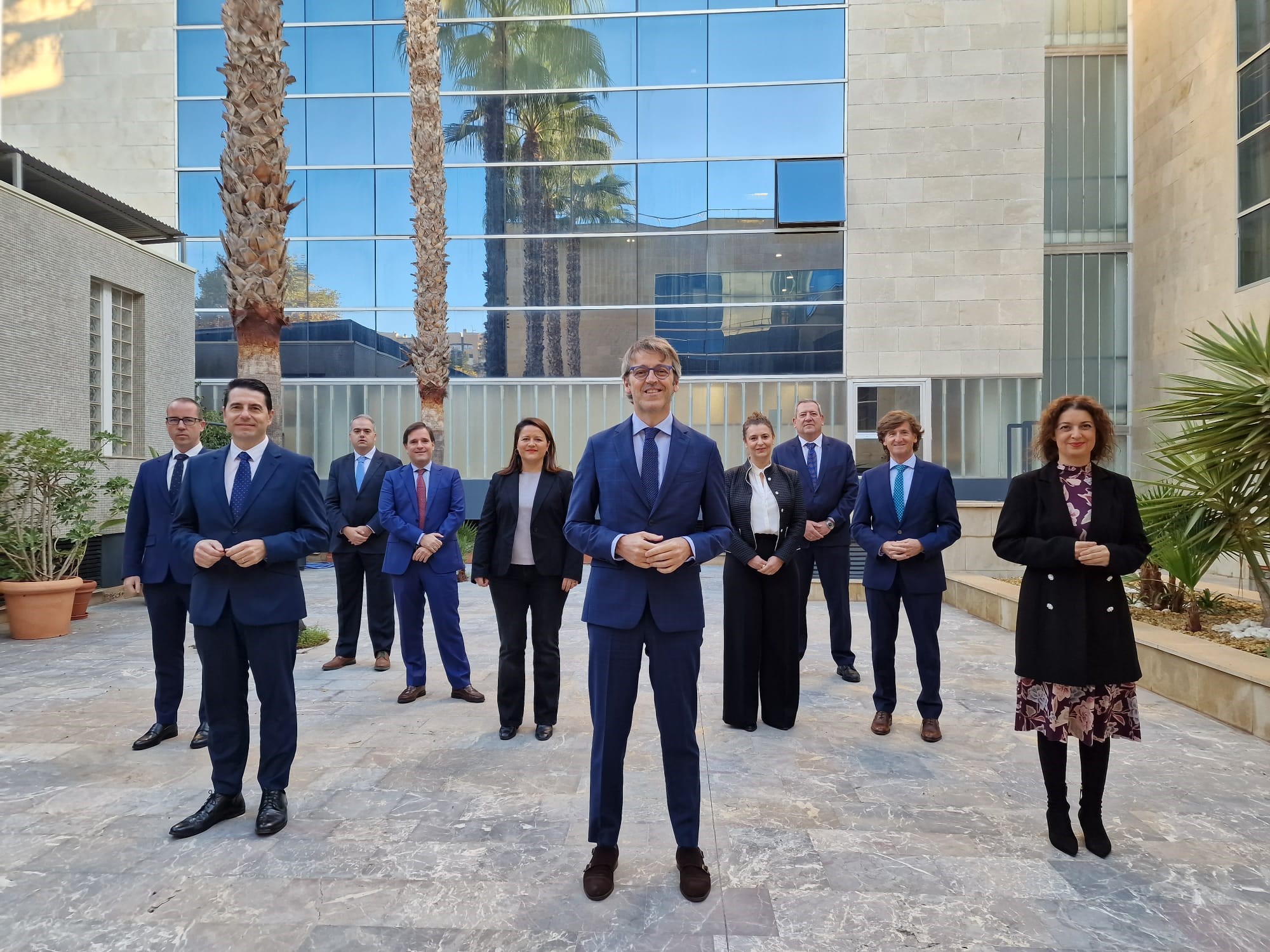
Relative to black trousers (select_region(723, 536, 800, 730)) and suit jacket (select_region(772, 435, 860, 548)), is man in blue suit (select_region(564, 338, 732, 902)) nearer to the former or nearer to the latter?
black trousers (select_region(723, 536, 800, 730))

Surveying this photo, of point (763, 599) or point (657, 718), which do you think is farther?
point (763, 599)

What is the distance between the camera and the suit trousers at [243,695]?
363cm

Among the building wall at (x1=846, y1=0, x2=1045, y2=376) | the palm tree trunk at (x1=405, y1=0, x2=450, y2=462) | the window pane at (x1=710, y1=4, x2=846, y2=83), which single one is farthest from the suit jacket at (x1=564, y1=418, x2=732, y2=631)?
the window pane at (x1=710, y1=4, x2=846, y2=83)

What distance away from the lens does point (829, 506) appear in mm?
6594

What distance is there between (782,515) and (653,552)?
2.51 metres

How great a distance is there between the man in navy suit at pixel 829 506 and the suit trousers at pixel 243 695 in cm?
402

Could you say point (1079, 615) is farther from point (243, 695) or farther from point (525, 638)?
point (243, 695)

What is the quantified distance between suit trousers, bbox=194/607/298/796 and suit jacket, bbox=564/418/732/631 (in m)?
1.53

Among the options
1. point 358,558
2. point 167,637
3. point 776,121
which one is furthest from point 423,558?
point 776,121

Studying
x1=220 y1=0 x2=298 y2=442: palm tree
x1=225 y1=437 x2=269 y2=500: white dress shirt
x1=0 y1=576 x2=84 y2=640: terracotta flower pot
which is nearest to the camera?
x1=225 y1=437 x2=269 y2=500: white dress shirt

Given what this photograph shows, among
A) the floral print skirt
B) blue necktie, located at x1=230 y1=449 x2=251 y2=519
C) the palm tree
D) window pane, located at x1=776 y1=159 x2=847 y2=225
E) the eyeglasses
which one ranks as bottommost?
the floral print skirt

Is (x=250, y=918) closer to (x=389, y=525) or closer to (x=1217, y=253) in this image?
(x=389, y=525)

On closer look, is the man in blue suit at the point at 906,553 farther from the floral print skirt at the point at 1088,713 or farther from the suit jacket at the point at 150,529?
the suit jacket at the point at 150,529

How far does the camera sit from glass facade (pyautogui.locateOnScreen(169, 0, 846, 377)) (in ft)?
54.3
